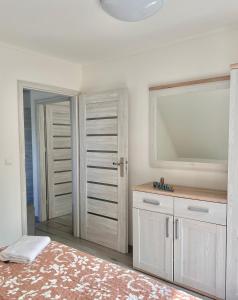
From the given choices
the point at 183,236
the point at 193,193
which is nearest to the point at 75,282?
the point at 183,236

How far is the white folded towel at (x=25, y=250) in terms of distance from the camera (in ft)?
5.57

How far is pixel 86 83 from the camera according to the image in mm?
3791

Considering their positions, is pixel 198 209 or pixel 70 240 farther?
pixel 70 240

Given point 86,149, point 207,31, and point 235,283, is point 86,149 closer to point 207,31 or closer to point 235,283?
point 207,31

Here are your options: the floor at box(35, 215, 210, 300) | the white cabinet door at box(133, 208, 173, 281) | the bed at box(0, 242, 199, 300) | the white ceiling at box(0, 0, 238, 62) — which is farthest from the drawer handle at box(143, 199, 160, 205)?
the white ceiling at box(0, 0, 238, 62)

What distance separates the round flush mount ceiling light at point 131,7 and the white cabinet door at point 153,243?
1.76 meters

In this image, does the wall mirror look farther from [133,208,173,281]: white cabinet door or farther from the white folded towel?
the white folded towel

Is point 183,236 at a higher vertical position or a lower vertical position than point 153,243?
higher

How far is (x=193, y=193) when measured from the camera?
245 cm

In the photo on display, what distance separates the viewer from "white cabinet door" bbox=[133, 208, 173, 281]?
2.52 meters

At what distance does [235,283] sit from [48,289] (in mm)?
1559

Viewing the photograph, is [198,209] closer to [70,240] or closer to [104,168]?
[104,168]

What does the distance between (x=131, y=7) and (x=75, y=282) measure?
71.3 inches

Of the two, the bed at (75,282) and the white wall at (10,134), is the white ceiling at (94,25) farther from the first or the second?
the bed at (75,282)
